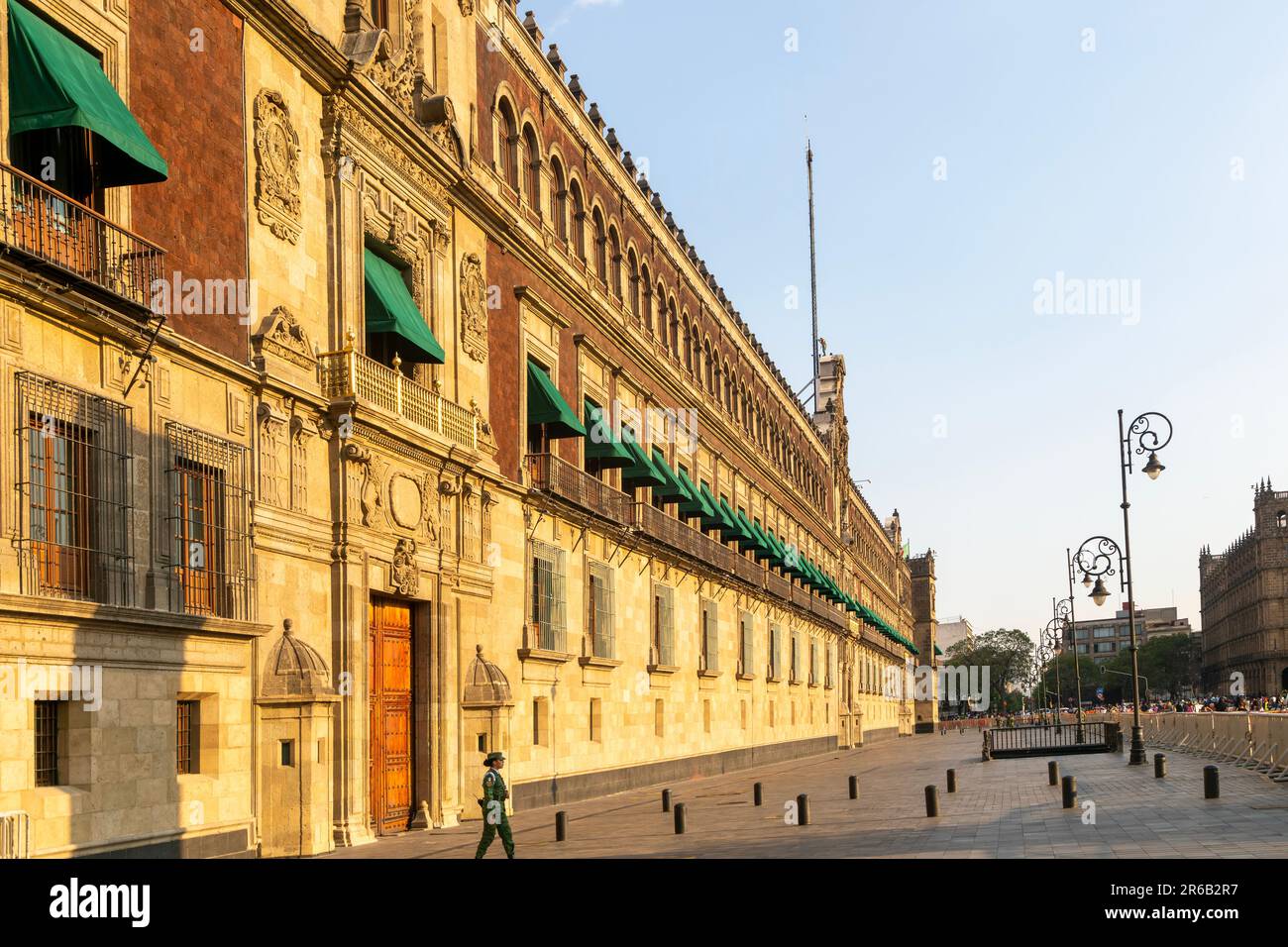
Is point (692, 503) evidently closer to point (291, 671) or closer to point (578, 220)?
point (578, 220)

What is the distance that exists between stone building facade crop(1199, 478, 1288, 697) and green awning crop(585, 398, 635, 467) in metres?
119

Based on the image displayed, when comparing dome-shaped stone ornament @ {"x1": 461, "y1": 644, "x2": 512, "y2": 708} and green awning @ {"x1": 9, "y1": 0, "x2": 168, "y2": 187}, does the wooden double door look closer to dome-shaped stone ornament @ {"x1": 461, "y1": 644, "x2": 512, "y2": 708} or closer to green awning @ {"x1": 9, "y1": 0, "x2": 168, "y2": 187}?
dome-shaped stone ornament @ {"x1": 461, "y1": 644, "x2": 512, "y2": 708}

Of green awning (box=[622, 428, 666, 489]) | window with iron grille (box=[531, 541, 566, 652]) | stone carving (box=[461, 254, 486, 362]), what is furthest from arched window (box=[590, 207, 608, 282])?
stone carving (box=[461, 254, 486, 362])

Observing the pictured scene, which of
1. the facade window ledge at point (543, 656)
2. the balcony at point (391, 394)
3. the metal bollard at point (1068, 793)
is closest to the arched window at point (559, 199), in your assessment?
the balcony at point (391, 394)

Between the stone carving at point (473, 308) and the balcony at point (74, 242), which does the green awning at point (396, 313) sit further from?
the balcony at point (74, 242)

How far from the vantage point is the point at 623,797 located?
31844 mm

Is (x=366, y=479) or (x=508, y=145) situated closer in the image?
Answer: (x=366, y=479)

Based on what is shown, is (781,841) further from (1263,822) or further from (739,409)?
(739,409)

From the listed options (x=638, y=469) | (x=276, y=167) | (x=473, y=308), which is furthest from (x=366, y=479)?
(x=638, y=469)

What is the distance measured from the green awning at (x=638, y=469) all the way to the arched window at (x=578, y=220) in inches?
189

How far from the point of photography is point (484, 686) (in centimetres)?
2453

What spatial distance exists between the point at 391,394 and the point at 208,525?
5.18 meters

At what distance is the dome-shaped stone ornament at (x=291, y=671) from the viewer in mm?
18234
